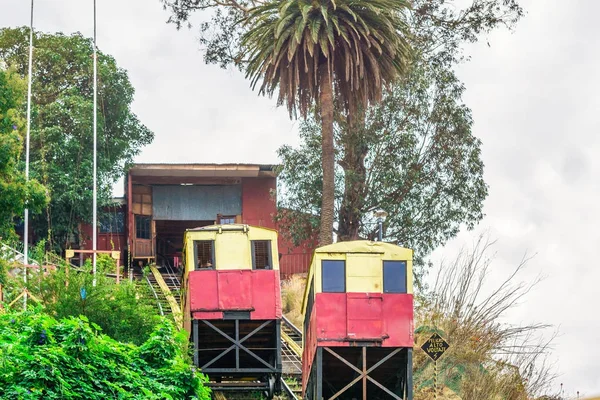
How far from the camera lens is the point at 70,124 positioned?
162 feet

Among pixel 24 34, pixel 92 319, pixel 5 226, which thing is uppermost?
pixel 24 34

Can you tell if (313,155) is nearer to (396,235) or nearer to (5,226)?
(396,235)

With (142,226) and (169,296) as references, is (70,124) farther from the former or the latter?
(169,296)

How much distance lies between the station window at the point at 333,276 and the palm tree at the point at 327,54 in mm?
12969

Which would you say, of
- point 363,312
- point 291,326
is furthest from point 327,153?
point 363,312

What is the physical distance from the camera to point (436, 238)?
4462 centimetres

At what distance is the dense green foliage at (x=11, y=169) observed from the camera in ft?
93.4

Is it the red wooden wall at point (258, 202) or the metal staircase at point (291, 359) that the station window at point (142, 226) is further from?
the metal staircase at point (291, 359)

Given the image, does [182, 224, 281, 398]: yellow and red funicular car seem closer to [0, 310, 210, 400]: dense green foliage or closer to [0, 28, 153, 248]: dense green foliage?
[0, 310, 210, 400]: dense green foliage

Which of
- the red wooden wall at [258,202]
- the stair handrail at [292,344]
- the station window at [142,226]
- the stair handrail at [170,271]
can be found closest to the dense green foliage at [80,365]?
the stair handrail at [292,344]

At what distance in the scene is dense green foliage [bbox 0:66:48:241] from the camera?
28456 mm

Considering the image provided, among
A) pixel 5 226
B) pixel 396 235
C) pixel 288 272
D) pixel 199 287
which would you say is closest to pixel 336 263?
pixel 199 287

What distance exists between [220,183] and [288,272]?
202 inches

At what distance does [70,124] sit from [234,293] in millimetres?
23817
